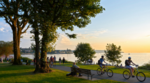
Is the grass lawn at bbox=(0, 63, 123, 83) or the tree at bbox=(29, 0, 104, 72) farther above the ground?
the tree at bbox=(29, 0, 104, 72)

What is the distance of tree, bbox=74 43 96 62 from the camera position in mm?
44438

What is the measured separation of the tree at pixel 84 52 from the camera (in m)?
44.4

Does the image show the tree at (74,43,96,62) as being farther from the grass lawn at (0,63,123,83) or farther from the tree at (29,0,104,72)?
the grass lawn at (0,63,123,83)

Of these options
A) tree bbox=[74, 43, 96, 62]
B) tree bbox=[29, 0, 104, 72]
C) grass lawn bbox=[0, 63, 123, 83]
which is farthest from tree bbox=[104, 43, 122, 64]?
grass lawn bbox=[0, 63, 123, 83]

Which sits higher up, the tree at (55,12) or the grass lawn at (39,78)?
the tree at (55,12)

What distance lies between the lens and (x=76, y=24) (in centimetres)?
1683

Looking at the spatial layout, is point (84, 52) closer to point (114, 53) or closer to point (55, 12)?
point (114, 53)

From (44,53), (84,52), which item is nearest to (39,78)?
(44,53)

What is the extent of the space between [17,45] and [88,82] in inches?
752

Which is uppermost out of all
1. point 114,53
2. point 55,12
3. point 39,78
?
point 55,12

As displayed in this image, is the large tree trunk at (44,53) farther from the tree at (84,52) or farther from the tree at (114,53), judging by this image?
the tree at (84,52)

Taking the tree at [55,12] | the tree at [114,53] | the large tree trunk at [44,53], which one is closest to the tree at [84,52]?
the tree at [114,53]

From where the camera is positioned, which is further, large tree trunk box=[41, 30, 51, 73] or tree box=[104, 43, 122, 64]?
tree box=[104, 43, 122, 64]

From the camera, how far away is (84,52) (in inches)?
1757
